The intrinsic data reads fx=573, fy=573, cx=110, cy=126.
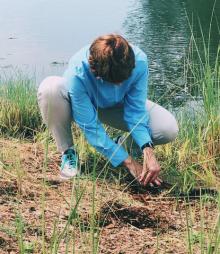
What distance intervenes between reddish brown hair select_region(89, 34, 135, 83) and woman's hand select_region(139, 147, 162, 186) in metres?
0.39

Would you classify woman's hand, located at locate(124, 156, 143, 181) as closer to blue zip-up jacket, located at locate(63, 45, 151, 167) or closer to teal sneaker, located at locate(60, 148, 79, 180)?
blue zip-up jacket, located at locate(63, 45, 151, 167)

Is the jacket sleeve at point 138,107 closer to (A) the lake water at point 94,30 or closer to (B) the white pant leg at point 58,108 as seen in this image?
(B) the white pant leg at point 58,108

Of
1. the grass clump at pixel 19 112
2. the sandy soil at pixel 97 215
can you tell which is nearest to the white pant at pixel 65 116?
the sandy soil at pixel 97 215

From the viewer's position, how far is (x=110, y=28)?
12.6 m

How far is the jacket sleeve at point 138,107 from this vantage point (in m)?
2.73

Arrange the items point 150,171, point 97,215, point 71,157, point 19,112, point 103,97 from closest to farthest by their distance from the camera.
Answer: point 97,215 → point 150,171 → point 103,97 → point 71,157 → point 19,112

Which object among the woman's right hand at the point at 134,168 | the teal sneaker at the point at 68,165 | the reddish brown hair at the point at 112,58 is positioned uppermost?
the reddish brown hair at the point at 112,58

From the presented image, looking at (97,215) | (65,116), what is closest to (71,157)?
(65,116)

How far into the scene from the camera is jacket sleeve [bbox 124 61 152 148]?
273 cm

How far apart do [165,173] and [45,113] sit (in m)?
0.67

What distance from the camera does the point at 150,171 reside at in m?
2.55

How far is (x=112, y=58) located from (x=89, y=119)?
434mm

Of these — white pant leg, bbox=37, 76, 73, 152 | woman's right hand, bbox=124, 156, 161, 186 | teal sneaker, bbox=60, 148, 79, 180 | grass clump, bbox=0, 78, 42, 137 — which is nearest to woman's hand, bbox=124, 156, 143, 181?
woman's right hand, bbox=124, 156, 161, 186

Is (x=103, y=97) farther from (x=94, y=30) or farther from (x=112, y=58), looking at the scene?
(x=94, y=30)
